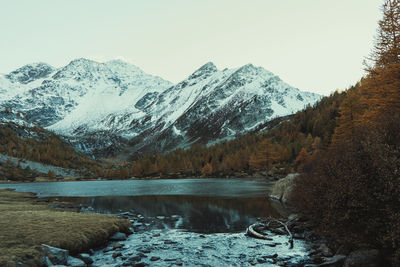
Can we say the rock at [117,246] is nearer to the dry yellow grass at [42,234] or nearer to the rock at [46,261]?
the dry yellow grass at [42,234]

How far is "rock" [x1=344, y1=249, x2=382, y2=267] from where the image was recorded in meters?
14.0

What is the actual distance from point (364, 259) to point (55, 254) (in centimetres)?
1905

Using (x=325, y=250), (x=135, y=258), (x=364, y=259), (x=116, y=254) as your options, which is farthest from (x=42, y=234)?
(x=364, y=259)

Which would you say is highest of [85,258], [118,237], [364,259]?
[364,259]

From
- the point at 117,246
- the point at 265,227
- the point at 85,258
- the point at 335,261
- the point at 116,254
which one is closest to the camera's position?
the point at 335,261

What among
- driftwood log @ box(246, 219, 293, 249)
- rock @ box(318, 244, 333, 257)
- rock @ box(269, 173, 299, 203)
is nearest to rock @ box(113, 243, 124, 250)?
driftwood log @ box(246, 219, 293, 249)

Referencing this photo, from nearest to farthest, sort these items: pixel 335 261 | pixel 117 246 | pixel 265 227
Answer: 1. pixel 335 261
2. pixel 117 246
3. pixel 265 227

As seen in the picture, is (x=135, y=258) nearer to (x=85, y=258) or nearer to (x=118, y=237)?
(x=85, y=258)

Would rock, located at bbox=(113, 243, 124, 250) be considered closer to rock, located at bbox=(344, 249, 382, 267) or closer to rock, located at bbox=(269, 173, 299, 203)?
rock, located at bbox=(344, 249, 382, 267)

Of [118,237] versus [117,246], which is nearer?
[117,246]

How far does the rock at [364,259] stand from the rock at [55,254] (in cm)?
1773

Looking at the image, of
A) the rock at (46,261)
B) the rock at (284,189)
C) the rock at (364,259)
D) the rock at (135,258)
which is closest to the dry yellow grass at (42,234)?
the rock at (46,261)

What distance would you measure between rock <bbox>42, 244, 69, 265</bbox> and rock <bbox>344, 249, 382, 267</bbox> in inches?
698

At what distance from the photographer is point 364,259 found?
1432cm
